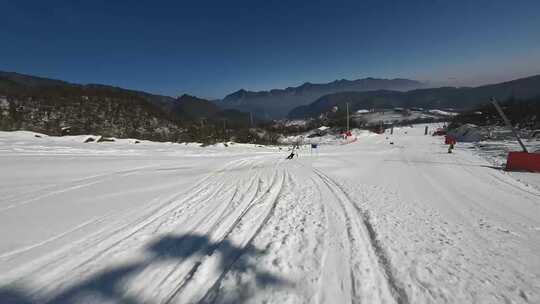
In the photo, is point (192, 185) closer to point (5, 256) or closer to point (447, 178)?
point (5, 256)

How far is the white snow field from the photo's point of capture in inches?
126

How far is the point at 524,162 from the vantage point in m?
12.2

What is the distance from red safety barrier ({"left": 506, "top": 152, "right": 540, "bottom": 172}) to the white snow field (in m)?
4.31

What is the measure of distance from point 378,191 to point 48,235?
8858 millimetres

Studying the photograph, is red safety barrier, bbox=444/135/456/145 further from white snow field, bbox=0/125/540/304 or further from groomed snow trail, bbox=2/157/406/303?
groomed snow trail, bbox=2/157/406/303

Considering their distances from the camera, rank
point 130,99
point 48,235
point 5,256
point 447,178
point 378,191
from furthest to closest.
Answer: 1. point 130,99
2. point 447,178
3. point 378,191
4. point 48,235
5. point 5,256

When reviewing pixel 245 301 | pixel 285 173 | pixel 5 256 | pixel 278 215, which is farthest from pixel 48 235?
pixel 285 173

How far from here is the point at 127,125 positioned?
7125 cm

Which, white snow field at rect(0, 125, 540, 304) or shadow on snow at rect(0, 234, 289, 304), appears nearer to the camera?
shadow on snow at rect(0, 234, 289, 304)

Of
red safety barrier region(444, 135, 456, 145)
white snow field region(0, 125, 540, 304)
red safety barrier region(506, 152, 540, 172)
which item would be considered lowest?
red safety barrier region(444, 135, 456, 145)

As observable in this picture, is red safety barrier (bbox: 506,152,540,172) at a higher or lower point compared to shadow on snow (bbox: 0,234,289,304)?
lower

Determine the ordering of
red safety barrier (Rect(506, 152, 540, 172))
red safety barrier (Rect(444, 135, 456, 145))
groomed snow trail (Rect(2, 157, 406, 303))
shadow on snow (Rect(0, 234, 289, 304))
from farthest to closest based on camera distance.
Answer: red safety barrier (Rect(444, 135, 456, 145)) < red safety barrier (Rect(506, 152, 540, 172)) < groomed snow trail (Rect(2, 157, 406, 303)) < shadow on snow (Rect(0, 234, 289, 304))

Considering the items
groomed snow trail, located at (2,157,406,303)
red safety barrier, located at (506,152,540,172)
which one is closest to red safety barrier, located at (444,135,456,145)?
red safety barrier, located at (506,152,540,172)

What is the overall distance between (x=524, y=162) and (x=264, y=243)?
1501cm
